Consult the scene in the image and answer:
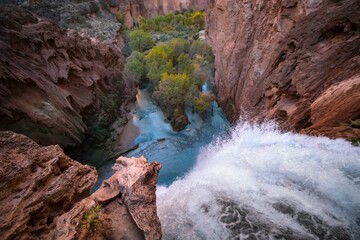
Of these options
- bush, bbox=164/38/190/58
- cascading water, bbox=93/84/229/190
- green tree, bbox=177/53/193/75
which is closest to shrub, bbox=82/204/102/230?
cascading water, bbox=93/84/229/190

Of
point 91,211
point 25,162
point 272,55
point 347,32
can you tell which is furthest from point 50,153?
point 272,55

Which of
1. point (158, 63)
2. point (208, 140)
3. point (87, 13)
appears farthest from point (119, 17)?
point (208, 140)

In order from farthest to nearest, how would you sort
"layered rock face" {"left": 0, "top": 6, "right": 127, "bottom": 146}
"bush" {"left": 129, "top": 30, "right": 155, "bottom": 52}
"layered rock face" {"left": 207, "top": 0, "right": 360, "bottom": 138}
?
"bush" {"left": 129, "top": 30, "right": 155, "bottom": 52}, "layered rock face" {"left": 0, "top": 6, "right": 127, "bottom": 146}, "layered rock face" {"left": 207, "top": 0, "right": 360, "bottom": 138}

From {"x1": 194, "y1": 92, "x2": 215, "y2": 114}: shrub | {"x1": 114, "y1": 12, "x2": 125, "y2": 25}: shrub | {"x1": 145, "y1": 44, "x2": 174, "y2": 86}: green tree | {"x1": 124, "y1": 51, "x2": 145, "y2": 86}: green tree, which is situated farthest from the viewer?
{"x1": 114, "y1": 12, "x2": 125, "y2": 25}: shrub

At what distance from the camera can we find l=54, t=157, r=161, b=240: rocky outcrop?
4.92m

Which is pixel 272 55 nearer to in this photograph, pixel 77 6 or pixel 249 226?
pixel 249 226

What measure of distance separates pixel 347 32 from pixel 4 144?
37.9 feet

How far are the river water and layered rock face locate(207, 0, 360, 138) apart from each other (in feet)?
2.99

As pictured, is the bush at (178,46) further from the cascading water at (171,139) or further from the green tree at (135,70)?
the cascading water at (171,139)

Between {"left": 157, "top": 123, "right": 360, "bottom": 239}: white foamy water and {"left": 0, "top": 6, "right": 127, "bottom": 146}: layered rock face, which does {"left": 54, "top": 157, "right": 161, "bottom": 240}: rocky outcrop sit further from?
{"left": 0, "top": 6, "right": 127, "bottom": 146}: layered rock face

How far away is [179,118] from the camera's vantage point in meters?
19.8

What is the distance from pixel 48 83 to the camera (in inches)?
638

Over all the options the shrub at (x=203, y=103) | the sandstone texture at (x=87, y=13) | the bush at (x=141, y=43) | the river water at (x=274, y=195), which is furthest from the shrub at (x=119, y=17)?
the river water at (x=274, y=195)

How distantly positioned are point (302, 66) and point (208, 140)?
9463 millimetres
